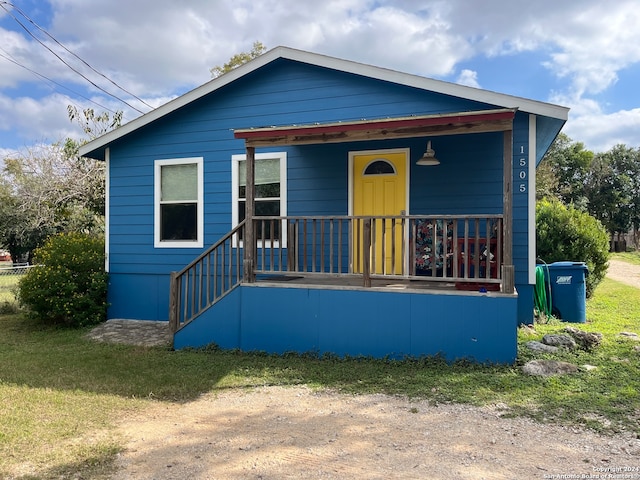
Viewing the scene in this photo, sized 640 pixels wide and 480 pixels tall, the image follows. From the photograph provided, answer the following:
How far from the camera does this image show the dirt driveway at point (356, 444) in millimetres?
3146

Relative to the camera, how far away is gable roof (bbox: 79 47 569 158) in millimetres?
6512

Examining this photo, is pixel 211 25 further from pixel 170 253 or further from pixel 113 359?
pixel 113 359

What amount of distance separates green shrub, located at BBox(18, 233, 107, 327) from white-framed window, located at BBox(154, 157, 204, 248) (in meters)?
1.25

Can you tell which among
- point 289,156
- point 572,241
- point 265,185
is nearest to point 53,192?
point 265,185

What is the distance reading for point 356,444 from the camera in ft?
11.9

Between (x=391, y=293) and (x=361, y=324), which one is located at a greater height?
(x=391, y=293)

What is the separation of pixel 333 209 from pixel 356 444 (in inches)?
187

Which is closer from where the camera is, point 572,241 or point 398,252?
point 398,252

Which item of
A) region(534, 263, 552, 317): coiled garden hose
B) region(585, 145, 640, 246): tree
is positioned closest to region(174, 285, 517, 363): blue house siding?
region(534, 263, 552, 317): coiled garden hose

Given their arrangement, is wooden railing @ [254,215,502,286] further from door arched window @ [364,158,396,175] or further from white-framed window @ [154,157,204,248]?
white-framed window @ [154,157,204,248]

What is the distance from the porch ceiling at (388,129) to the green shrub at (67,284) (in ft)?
13.8

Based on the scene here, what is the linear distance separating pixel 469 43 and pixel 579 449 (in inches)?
580

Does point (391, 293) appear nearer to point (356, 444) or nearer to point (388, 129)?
point (388, 129)

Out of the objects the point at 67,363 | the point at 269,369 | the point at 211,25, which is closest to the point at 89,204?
the point at 211,25
